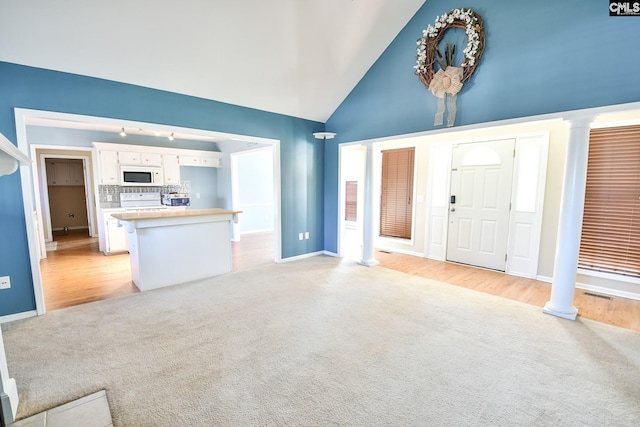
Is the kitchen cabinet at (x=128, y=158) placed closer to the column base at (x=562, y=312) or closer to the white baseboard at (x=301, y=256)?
the white baseboard at (x=301, y=256)

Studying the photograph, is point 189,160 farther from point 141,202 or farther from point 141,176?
point 141,202

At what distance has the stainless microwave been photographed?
6023mm

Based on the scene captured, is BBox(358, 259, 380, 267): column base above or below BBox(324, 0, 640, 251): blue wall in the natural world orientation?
below

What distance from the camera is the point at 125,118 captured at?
3.38 m

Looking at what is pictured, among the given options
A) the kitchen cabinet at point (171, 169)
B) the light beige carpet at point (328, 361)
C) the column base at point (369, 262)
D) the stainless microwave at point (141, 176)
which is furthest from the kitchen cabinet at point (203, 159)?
the column base at point (369, 262)

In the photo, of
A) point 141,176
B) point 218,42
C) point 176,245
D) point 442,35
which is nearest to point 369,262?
point 176,245

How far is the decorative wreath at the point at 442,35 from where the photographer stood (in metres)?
3.31

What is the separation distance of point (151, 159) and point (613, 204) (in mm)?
8397

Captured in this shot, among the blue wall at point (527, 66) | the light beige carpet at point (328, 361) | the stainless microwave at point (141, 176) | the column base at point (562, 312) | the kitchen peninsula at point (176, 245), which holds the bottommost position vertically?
the light beige carpet at point (328, 361)

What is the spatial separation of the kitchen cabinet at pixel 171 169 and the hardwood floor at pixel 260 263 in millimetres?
2077

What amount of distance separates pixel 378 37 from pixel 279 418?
4730 millimetres

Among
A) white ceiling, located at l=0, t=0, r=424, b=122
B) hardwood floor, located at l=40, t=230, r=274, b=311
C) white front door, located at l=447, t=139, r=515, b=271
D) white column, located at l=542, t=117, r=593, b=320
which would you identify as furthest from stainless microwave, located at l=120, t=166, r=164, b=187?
white column, located at l=542, t=117, r=593, b=320

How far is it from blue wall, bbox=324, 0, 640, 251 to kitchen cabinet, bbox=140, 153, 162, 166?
527 cm

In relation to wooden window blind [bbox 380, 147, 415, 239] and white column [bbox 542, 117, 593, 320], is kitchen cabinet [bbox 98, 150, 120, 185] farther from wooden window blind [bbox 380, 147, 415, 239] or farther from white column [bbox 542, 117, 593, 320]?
white column [bbox 542, 117, 593, 320]
